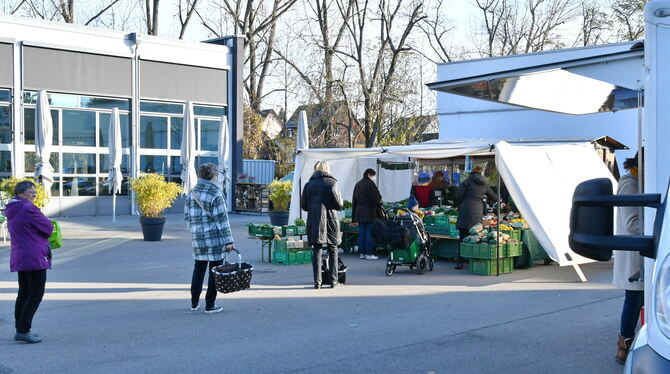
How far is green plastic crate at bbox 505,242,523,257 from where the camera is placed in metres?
12.2

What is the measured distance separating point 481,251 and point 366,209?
3.01 metres

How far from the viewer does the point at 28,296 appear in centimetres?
749

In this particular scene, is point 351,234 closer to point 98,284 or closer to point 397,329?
point 98,284

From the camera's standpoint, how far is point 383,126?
35.1 metres

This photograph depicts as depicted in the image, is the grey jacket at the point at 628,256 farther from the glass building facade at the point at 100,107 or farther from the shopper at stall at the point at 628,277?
the glass building facade at the point at 100,107

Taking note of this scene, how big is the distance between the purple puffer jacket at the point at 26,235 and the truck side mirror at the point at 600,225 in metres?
5.97

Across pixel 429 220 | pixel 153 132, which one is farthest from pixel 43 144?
pixel 429 220

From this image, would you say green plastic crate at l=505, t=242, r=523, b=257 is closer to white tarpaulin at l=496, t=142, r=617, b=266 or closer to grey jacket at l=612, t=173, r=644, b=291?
white tarpaulin at l=496, t=142, r=617, b=266

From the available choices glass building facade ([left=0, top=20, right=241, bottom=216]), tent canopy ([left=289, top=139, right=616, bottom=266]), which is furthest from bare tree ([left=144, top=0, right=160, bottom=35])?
tent canopy ([left=289, top=139, right=616, bottom=266])

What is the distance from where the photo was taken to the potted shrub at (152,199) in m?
17.1

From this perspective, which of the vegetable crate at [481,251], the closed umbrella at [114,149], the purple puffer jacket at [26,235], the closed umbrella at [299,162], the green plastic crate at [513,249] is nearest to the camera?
the purple puffer jacket at [26,235]

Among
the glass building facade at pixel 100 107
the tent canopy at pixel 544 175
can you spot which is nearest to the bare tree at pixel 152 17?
the glass building facade at pixel 100 107

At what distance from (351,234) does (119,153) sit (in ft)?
31.4

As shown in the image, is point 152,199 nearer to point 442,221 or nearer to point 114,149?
point 114,149
